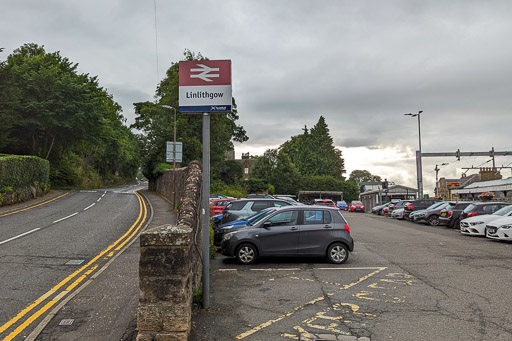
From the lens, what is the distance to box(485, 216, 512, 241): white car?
1546 cm

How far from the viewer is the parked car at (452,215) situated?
76.3ft

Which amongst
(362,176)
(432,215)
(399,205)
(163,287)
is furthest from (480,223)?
(362,176)

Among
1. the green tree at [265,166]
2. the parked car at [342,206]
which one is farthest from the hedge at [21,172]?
the green tree at [265,166]

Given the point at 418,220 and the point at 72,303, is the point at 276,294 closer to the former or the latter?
the point at 72,303

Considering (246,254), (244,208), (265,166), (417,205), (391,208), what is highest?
(265,166)

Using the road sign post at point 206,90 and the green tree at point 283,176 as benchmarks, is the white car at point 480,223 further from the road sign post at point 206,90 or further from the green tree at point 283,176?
the green tree at point 283,176

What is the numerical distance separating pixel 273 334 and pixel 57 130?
133 feet

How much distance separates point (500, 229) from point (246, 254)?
10926 mm

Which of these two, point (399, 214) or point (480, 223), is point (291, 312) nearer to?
point (480, 223)

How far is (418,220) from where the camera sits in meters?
26.9

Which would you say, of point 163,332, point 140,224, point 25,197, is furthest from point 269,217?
point 25,197

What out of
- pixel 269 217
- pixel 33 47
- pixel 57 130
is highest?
pixel 33 47

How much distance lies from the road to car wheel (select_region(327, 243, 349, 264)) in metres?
0.22

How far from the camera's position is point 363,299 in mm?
7312
